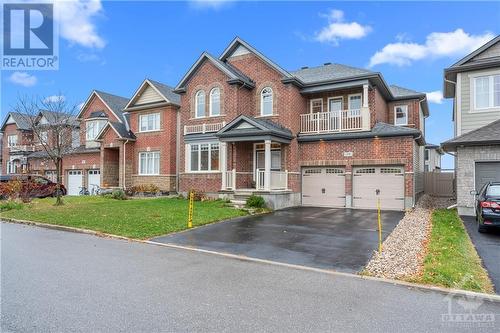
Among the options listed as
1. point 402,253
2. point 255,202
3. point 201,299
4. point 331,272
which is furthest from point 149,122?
point 201,299

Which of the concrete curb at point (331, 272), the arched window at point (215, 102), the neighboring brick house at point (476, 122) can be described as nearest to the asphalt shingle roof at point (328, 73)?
the neighboring brick house at point (476, 122)

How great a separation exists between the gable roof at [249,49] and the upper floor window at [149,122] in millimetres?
6730

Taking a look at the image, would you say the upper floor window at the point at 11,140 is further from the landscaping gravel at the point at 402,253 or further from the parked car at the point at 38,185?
the landscaping gravel at the point at 402,253

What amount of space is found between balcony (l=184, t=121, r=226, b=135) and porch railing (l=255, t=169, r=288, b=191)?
13.5 feet

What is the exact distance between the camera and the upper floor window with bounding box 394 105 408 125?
24.0m

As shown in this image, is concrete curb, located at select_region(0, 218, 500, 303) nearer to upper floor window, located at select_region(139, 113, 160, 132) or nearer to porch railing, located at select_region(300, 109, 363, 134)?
porch railing, located at select_region(300, 109, 363, 134)

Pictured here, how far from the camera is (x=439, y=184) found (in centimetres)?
2736

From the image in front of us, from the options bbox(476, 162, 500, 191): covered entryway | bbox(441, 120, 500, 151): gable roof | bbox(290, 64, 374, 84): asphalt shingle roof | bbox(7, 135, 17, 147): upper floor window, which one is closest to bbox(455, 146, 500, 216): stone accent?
bbox(476, 162, 500, 191): covered entryway

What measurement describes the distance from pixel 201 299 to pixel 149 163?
2122 centimetres

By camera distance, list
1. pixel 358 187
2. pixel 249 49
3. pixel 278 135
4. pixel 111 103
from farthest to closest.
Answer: pixel 111 103 < pixel 249 49 < pixel 358 187 < pixel 278 135

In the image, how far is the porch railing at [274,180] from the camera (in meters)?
18.4

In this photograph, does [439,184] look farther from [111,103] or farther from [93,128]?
[93,128]

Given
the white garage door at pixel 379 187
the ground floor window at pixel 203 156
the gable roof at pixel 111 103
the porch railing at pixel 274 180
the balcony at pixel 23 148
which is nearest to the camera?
the white garage door at pixel 379 187

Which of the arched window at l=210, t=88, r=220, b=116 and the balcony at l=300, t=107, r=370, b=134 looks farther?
the arched window at l=210, t=88, r=220, b=116
